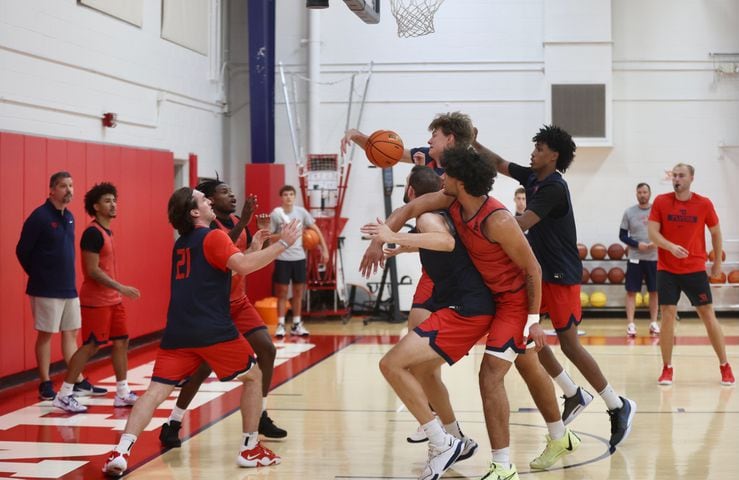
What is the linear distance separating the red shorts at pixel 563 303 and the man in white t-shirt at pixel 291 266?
592cm

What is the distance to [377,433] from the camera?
664cm

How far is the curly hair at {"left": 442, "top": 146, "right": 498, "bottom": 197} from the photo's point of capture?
4.92m

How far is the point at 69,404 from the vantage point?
24.1ft

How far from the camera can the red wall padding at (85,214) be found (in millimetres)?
8336

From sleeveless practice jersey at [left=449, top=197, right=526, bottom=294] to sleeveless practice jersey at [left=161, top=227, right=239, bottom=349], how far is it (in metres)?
1.34

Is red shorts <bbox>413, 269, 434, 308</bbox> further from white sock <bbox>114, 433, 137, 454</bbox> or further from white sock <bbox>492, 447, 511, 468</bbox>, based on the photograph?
white sock <bbox>114, 433, 137, 454</bbox>

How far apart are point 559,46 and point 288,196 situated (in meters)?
5.20

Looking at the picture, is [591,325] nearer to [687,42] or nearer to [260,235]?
[687,42]

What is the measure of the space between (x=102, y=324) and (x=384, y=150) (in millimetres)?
2718

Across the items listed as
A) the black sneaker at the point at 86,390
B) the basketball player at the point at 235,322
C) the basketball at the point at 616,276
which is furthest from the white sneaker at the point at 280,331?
the basketball player at the point at 235,322

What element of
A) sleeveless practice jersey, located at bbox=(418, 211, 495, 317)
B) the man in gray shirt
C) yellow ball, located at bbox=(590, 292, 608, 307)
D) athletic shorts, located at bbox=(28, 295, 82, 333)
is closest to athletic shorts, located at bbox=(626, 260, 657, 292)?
the man in gray shirt

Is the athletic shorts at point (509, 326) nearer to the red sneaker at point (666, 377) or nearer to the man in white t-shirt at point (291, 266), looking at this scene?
the red sneaker at point (666, 377)

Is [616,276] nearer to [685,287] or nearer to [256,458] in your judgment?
[685,287]

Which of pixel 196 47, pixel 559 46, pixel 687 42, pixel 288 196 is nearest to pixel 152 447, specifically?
pixel 288 196
